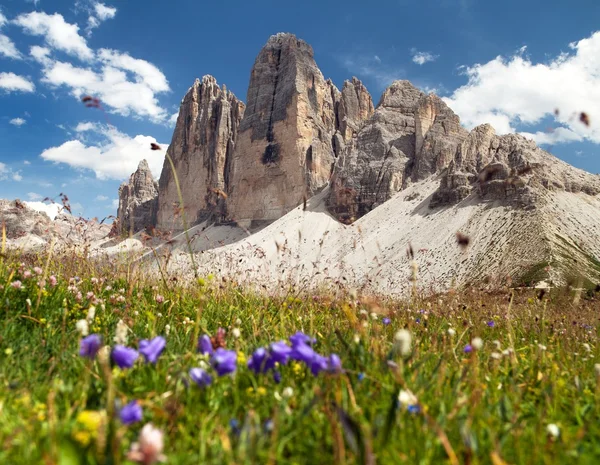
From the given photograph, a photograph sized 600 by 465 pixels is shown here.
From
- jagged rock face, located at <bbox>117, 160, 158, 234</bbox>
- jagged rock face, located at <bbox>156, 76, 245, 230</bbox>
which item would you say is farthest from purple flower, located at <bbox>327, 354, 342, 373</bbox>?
jagged rock face, located at <bbox>117, 160, 158, 234</bbox>

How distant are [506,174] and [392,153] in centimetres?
2798

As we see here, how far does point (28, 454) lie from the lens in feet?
4.23

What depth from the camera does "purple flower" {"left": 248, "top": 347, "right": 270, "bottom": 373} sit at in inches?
73.2

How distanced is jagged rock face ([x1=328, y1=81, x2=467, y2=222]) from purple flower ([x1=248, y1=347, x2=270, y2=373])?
2108 inches

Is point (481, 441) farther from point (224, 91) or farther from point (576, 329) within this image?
point (224, 91)

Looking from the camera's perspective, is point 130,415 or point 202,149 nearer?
point 130,415

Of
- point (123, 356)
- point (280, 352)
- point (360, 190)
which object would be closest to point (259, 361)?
point (280, 352)

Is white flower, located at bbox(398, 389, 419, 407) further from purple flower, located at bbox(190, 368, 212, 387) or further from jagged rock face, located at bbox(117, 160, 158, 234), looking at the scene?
jagged rock face, located at bbox(117, 160, 158, 234)

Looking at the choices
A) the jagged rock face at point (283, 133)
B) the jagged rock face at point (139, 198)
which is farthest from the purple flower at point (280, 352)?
the jagged rock face at point (139, 198)

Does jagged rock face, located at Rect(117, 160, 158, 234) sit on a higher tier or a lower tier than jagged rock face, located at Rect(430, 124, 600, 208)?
higher

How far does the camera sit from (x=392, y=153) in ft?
198

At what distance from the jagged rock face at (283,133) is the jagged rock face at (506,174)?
3051 cm

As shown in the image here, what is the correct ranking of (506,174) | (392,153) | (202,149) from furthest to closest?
(202,149) → (392,153) → (506,174)

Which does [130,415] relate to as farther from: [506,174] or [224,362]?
[506,174]
